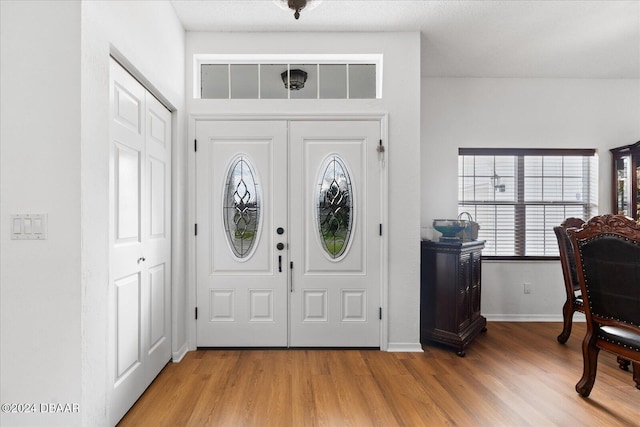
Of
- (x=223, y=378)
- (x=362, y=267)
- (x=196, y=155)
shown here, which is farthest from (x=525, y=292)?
(x=196, y=155)

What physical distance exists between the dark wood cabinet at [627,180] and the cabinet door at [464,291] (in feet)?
7.28

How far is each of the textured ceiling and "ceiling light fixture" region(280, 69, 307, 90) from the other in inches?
14.6

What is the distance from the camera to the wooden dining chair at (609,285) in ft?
6.48

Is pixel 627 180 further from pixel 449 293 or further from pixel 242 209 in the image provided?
pixel 242 209


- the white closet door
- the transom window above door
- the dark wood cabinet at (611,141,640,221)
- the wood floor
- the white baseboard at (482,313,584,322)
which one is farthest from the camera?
the white baseboard at (482,313,584,322)

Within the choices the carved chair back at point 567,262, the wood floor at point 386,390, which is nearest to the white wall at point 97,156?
the wood floor at point 386,390

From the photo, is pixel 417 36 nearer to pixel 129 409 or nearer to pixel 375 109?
pixel 375 109

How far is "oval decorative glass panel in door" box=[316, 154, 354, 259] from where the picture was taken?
10.3 ft

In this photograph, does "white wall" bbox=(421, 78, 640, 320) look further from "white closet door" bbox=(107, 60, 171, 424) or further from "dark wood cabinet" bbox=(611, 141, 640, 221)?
"white closet door" bbox=(107, 60, 171, 424)

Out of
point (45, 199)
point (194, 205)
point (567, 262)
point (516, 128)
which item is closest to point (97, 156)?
point (45, 199)

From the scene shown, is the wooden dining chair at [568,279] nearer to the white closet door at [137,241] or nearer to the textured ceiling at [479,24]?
the textured ceiling at [479,24]

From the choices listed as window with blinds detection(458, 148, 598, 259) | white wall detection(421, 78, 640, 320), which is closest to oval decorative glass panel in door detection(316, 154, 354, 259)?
white wall detection(421, 78, 640, 320)

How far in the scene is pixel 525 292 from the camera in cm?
406

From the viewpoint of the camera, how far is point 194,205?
309cm
